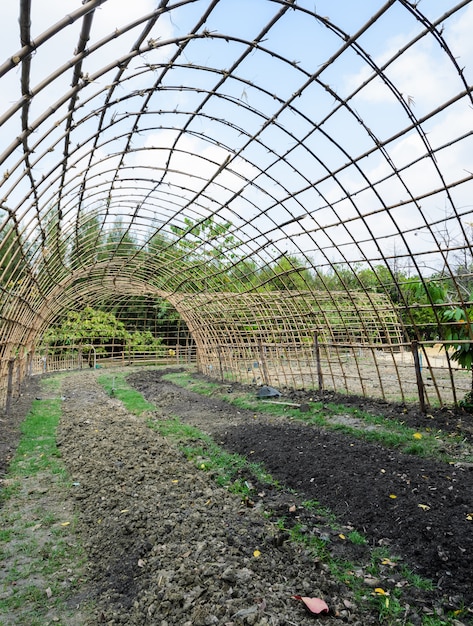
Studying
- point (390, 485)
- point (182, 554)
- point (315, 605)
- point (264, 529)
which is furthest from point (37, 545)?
point (390, 485)

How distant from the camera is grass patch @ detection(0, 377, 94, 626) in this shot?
3635 millimetres

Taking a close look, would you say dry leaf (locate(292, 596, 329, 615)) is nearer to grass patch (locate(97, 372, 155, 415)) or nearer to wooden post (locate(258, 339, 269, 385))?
grass patch (locate(97, 372, 155, 415))

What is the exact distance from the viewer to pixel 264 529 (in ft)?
15.1

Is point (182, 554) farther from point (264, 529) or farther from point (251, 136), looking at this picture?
point (251, 136)

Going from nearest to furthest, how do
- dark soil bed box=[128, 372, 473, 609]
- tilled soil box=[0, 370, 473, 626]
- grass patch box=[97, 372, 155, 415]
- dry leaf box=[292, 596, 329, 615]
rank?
1. dry leaf box=[292, 596, 329, 615]
2. tilled soil box=[0, 370, 473, 626]
3. dark soil bed box=[128, 372, 473, 609]
4. grass patch box=[97, 372, 155, 415]

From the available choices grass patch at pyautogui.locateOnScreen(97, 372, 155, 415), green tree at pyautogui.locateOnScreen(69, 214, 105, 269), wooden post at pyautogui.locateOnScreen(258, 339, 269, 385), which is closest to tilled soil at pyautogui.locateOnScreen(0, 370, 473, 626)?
grass patch at pyautogui.locateOnScreen(97, 372, 155, 415)

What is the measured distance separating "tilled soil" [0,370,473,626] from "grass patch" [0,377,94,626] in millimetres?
172

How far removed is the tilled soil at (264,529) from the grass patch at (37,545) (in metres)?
0.17

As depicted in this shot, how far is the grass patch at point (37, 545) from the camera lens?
3.63 m

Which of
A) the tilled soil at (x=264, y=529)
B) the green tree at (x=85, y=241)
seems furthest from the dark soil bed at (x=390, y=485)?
the green tree at (x=85, y=241)

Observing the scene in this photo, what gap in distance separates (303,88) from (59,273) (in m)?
11.4

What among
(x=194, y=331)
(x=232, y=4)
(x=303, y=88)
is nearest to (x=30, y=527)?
(x=232, y=4)

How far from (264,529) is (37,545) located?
7.59 ft

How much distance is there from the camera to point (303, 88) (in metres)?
7.00
